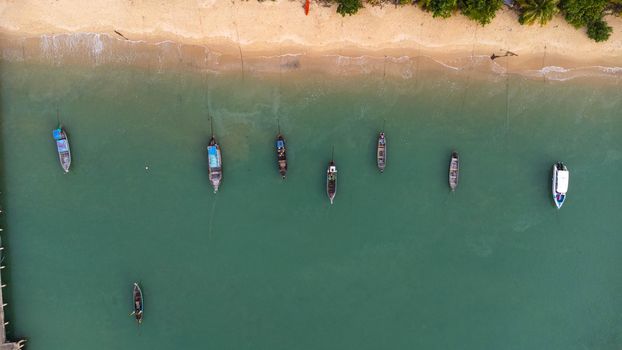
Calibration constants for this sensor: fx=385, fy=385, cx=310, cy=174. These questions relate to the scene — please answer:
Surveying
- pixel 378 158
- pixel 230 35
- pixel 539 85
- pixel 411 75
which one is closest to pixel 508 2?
pixel 539 85

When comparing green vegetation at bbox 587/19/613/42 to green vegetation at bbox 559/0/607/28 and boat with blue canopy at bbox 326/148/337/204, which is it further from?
boat with blue canopy at bbox 326/148/337/204

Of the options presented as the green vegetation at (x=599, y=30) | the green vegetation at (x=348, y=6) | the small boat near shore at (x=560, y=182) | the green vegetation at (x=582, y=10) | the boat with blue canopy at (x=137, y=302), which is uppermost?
the green vegetation at (x=348, y=6)

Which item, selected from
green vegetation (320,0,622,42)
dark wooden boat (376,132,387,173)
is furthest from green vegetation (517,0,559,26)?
dark wooden boat (376,132,387,173)

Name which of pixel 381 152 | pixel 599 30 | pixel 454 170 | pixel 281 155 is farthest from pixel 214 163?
pixel 599 30

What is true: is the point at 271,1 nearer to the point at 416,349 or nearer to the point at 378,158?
the point at 378,158

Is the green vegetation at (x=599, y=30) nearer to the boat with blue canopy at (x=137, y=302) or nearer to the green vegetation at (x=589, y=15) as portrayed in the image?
the green vegetation at (x=589, y=15)

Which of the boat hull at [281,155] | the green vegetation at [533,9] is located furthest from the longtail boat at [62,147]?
the green vegetation at [533,9]
